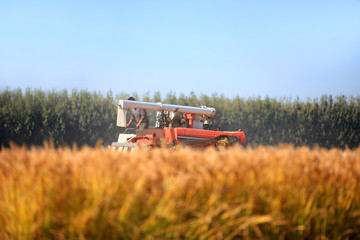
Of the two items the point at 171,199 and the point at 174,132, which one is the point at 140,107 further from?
the point at 171,199

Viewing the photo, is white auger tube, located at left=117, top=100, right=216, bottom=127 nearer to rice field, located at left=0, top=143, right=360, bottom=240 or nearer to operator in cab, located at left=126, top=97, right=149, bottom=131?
operator in cab, located at left=126, top=97, right=149, bottom=131

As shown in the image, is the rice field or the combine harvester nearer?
the rice field

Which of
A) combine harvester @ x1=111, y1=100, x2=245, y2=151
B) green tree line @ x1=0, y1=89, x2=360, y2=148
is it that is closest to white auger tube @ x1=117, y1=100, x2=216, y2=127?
combine harvester @ x1=111, y1=100, x2=245, y2=151

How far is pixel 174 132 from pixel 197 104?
12.4 metres

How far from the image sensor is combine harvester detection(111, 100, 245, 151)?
1312 cm

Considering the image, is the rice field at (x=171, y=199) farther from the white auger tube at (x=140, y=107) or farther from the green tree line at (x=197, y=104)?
the green tree line at (x=197, y=104)

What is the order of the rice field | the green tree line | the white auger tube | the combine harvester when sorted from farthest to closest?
the green tree line, the white auger tube, the combine harvester, the rice field

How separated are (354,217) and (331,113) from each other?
22772 millimetres

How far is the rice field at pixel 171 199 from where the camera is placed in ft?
10.0

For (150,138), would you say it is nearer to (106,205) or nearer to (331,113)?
(106,205)

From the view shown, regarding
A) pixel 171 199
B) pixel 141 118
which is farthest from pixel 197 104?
pixel 171 199

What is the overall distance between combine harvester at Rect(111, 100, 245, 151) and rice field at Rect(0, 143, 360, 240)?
8.70 meters

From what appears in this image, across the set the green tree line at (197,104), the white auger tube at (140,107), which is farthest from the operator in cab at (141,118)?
the green tree line at (197,104)

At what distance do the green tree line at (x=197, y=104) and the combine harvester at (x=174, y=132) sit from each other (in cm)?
765
